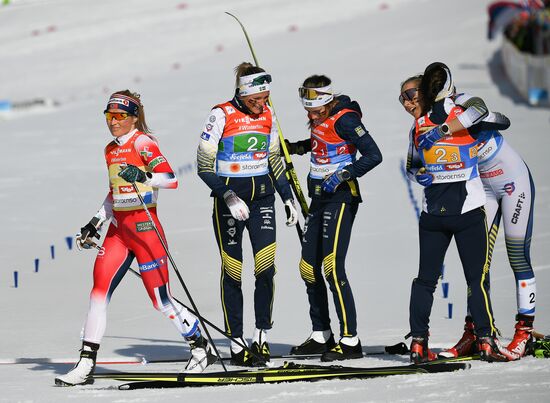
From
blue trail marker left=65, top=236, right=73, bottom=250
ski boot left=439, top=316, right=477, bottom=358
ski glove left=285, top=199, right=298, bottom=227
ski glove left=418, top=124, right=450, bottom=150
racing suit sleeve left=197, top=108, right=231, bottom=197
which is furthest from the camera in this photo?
blue trail marker left=65, top=236, right=73, bottom=250

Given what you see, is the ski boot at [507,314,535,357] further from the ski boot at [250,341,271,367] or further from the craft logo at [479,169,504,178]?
the ski boot at [250,341,271,367]

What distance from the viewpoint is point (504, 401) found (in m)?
6.54

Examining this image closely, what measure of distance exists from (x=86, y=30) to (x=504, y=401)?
122ft

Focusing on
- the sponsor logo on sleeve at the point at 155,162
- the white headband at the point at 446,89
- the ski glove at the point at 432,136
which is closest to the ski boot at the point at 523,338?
the ski glove at the point at 432,136

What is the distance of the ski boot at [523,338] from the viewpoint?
26.1 ft

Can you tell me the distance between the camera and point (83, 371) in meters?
7.66

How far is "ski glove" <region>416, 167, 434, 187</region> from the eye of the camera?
25.9 feet

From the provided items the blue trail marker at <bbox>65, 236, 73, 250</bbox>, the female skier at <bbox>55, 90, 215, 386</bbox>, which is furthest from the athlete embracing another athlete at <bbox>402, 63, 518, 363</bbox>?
the blue trail marker at <bbox>65, 236, 73, 250</bbox>

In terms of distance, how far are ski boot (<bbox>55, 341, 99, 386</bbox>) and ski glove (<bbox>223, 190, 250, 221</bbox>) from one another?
1.20 metres

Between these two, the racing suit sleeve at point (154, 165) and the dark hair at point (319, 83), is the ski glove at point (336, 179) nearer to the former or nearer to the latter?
the dark hair at point (319, 83)

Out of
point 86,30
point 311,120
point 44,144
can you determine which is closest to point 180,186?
point 44,144

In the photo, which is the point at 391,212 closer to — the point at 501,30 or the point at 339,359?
the point at 339,359

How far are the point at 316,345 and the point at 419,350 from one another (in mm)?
1010

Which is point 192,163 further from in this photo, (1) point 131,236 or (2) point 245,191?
(1) point 131,236
